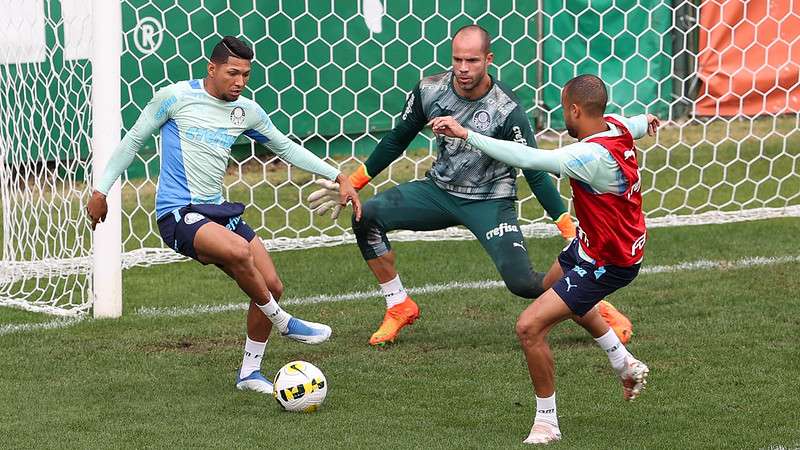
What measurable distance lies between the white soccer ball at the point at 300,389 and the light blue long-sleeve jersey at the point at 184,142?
1.09 m

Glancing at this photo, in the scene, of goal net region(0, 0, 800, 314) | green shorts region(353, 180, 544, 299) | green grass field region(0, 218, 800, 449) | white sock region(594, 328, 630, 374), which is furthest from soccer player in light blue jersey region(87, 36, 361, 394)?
goal net region(0, 0, 800, 314)

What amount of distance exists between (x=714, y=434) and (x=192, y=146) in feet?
9.75

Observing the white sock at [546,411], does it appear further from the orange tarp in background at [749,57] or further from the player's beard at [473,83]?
the orange tarp in background at [749,57]

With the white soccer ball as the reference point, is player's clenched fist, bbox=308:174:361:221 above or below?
above

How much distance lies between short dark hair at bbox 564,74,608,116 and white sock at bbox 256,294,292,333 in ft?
6.48

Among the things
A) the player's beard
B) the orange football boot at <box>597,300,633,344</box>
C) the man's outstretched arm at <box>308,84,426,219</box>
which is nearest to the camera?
the player's beard

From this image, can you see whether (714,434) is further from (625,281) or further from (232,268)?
(232,268)

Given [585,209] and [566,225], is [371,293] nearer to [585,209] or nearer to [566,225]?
[566,225]

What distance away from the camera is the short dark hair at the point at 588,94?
5863 millimetres

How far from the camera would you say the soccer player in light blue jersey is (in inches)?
265

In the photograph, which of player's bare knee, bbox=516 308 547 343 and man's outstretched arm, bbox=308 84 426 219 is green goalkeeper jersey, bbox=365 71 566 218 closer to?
man's outstretched arm, bbox=308 84 426 219

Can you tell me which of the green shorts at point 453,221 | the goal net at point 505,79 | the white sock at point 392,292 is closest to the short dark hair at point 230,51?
the green shorts at point 453,221

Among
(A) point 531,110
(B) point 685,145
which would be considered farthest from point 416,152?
(B) point 685,145

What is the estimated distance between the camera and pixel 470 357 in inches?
296
